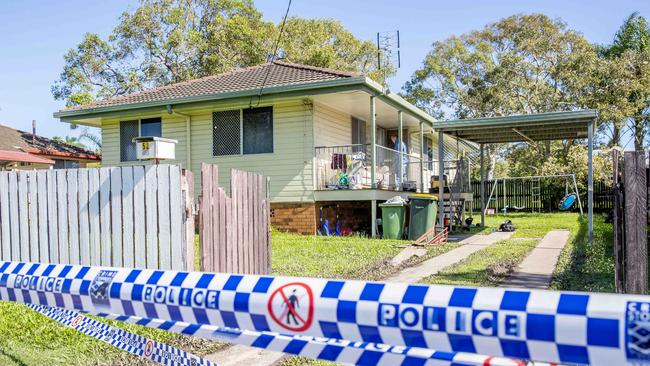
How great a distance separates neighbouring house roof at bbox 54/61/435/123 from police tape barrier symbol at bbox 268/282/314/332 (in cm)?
1181

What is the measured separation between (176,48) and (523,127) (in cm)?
2056

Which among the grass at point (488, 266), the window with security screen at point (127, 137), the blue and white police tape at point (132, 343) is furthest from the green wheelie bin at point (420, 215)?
the blue and white police tape at point (132, 343)

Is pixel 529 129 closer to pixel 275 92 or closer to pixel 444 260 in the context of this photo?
pixel 275 92

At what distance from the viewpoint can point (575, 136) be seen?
54.2ft

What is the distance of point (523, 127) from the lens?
48.3 ft

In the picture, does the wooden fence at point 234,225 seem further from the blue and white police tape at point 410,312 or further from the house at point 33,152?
the house at point 33,152

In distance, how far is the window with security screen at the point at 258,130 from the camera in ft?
49.7

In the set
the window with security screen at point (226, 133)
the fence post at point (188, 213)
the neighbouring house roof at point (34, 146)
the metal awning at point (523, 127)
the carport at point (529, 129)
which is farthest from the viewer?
the neighbouring house roof at point (34, 146)

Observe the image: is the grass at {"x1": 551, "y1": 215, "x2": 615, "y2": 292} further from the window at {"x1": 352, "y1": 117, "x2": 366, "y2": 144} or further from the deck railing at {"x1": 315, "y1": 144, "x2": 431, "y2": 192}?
the window at {"x1": 352, "y1": 117, "x2": 366, "y2": 144}

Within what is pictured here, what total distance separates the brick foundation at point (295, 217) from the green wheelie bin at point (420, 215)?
104 inches

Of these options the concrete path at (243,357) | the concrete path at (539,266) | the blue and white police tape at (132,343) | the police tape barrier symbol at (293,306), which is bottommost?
the concrete path at (243,357)

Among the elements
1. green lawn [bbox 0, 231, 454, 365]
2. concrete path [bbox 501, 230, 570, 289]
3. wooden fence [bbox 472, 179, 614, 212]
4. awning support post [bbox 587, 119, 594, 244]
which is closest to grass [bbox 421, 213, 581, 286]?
concrete path [bbox 501, 230, 570, 289]

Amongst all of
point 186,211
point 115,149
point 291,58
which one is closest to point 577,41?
point 291,58

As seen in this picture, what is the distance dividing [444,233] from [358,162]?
306cm
